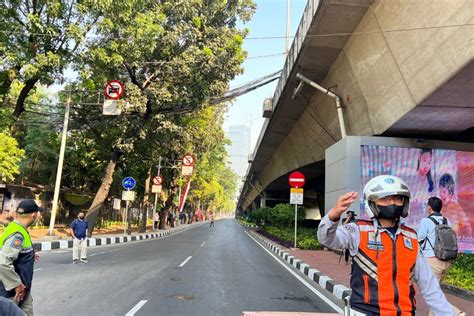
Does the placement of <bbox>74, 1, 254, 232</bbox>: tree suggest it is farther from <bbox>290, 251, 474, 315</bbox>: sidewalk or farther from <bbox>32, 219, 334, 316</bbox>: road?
<bbox>290, 251, 474, 315</bbox>: sidewalk

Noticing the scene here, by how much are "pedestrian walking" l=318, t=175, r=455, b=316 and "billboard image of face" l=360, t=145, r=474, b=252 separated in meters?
10.3

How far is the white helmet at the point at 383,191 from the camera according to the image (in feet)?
8.19

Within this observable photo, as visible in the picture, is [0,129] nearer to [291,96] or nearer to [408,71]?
[291,96]

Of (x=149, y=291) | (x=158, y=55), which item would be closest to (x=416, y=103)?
(x=149, y=291)

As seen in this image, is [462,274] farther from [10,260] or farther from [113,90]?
[113,90]

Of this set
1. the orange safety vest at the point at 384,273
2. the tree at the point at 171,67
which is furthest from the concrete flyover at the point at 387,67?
the orange safety vest at the point at 384,273


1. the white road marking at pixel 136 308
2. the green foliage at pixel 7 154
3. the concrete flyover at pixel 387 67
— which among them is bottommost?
the white road marking at pixel 136 308

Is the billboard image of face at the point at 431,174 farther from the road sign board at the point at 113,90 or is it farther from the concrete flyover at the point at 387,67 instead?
the road sign board at the point at 113,90

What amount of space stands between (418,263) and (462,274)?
738 cm

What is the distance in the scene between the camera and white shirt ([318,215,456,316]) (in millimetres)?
2512

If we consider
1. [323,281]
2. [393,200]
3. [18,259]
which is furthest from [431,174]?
[18,259]

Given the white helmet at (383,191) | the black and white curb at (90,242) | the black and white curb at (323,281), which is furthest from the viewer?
the black and white curb at (90,242)

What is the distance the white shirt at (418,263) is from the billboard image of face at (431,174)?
1027 cm

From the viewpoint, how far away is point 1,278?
11.4ft
